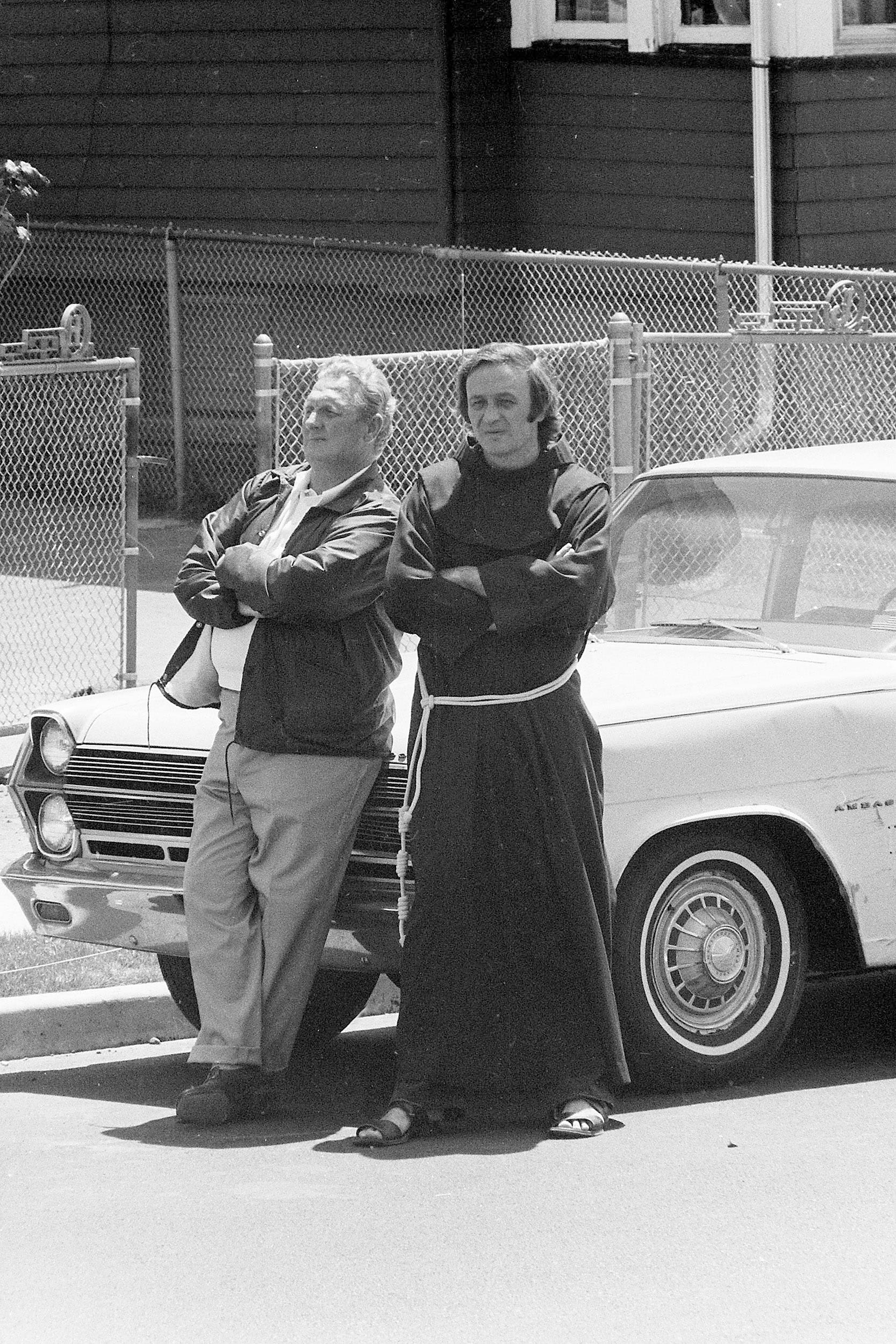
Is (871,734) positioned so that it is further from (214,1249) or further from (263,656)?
(214,1249)

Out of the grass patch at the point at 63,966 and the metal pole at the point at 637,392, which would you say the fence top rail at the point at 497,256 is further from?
the grass patch at the point at 63,966

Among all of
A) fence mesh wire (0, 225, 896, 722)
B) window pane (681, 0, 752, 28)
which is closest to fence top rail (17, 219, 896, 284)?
fence mesh wire (0, 225, 896, 722)

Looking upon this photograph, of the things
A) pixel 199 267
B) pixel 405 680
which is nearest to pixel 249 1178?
pixel 405 680

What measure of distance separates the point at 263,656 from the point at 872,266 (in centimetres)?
947

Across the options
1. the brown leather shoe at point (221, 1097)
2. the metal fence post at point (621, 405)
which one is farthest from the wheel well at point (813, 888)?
the metal fence post at point (621, 405)

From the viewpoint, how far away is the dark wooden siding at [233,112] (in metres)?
15.4

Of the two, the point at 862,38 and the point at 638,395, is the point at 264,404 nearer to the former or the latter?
the point at 638,395

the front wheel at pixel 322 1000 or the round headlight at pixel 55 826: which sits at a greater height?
the round headlight at pixel 55 826

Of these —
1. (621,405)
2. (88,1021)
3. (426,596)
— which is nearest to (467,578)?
(426,596)

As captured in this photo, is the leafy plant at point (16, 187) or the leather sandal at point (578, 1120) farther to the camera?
the leafy plant at point (16, 187)

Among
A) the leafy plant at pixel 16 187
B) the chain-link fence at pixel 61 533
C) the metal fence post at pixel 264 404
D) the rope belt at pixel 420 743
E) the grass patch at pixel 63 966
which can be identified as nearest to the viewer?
the rope belt at pixel 420 743

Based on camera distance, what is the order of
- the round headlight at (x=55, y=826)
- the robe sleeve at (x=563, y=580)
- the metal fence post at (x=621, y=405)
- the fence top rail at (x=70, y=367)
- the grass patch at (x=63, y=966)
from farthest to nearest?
the metal fence post at (x=621, y=405), the fence top rail at (x=70, y=367), the grass patch at (x=63, y=966), the round headlight at (x=55, y=826), the robe sleeve at (x=563, y=580)

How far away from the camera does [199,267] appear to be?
16812 millimetres

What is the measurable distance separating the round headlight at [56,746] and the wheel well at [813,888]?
1.55 m
